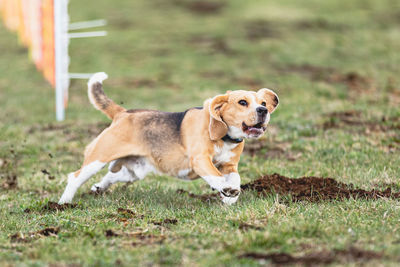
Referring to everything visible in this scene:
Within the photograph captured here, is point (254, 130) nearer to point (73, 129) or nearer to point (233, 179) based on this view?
point (233, 179)

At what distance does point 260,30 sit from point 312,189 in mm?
20734

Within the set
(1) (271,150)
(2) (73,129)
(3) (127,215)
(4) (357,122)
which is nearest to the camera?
(3) (127,215)

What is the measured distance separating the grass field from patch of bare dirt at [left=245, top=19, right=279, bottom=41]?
90 mm

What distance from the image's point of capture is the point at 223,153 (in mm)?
6145

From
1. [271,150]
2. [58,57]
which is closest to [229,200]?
[271,150]

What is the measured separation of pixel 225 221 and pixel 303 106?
25.5 feet

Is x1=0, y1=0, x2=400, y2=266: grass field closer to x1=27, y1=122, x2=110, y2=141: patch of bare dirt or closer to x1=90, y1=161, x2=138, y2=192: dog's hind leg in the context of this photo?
x1=27, y1=122, x2=110, y2=141: patch of bare dirt

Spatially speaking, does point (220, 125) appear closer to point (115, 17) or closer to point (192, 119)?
point (192, 119)

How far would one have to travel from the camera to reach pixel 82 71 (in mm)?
20094

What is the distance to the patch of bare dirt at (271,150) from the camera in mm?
9047

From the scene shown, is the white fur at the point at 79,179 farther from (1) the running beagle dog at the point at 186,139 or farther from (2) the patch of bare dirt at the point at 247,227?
(2) the patch of bare dirt at the point at 247,227

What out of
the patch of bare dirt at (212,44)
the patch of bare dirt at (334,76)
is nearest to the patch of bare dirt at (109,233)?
the patch of bare dirt at (334,76)

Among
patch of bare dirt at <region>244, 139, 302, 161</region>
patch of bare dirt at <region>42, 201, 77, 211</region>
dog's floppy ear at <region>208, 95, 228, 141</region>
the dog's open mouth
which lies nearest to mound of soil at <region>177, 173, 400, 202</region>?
the dog's open mouth

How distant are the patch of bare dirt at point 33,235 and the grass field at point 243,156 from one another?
0.02 metres
